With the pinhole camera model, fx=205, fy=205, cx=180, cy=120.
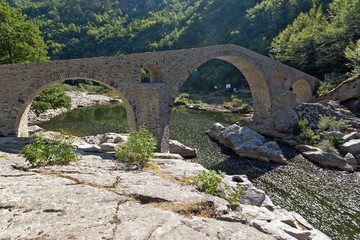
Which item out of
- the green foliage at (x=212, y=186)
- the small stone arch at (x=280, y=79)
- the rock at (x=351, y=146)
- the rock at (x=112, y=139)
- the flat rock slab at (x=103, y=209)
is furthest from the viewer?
the small stone arch at (x=280, y=79)

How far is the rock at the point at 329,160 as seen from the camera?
9.84 meters

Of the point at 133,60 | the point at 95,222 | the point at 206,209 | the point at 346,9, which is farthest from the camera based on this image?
the point at 346,9

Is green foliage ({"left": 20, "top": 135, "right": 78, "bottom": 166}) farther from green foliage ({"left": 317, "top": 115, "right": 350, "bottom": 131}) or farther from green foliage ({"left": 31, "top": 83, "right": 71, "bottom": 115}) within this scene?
green foliage ({"left": 317, "top": 115, "right": 350, "bottom": 131})

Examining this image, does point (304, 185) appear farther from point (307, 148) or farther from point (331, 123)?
point (331, 123)

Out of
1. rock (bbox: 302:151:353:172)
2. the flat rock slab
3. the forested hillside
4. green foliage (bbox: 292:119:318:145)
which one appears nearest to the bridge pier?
the flat rock slab

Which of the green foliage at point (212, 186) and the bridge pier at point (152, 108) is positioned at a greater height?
the bridge pier at point (152, 108)

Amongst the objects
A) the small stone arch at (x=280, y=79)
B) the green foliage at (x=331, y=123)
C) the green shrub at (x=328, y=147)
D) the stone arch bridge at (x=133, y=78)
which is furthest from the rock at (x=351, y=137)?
the small stone arch at (x=280, y=79)

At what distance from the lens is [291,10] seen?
35938 millimetres

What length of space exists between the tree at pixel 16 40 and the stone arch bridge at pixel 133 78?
13.8 ft

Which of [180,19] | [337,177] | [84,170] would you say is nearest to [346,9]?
[337,177]

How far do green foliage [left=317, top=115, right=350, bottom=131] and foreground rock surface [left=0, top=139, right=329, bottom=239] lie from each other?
10807 mm

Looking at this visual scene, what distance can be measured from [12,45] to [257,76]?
16.2 meters

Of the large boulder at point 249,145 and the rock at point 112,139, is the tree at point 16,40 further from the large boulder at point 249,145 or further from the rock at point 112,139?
the large boulder at point 249,145

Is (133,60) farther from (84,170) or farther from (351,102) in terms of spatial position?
(351,102)
